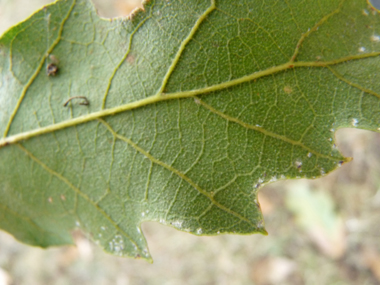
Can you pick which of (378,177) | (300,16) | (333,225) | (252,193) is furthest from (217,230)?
(378,177)

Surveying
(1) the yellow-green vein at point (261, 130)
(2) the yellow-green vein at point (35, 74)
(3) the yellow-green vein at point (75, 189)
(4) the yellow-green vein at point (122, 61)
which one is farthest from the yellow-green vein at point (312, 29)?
(3) the yellow-green vein at point (75, 189)

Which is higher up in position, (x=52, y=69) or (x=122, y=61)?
(x=52, y=69)

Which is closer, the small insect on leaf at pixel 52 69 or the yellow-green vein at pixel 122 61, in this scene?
the yellow-green vein at pixel 122 61

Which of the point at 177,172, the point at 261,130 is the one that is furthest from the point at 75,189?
the point at 261,130

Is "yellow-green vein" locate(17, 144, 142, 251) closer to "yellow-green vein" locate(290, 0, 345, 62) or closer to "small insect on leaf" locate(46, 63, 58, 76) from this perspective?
"small insect on leaf" locate(46, 63, 58, 76)

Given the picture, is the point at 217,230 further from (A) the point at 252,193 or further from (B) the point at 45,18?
(B) the point at 45,18

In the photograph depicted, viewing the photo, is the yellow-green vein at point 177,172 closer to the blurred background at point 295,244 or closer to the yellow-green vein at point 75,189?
the yellow-green vein at point 75,189

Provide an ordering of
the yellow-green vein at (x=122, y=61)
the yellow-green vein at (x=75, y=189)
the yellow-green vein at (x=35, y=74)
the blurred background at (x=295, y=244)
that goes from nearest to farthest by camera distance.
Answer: the yellow-green vein at (x=122, y=61) → the yellow-green vein at (x=35, y=74) → the yellow-green vein at (x=75, y=189) → the blurred background at (x=295, y=244)

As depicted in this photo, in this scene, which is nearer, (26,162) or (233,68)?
(233,68)

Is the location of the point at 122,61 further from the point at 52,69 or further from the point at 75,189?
the point at 75,189
